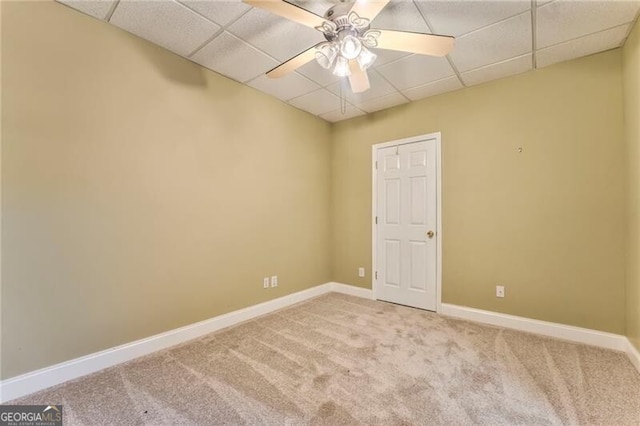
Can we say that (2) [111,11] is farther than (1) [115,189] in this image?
No

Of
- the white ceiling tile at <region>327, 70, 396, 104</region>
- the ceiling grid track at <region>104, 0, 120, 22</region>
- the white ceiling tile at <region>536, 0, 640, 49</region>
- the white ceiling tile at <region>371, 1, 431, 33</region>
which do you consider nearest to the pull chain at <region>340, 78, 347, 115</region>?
the white ceiling tile at <region>327, 70, 396, 104</region>

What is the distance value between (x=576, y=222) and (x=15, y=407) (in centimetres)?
440

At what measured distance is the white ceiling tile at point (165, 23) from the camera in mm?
1934

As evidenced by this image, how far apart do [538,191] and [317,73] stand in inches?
98.4

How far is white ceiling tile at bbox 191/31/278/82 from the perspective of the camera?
2.31 metres

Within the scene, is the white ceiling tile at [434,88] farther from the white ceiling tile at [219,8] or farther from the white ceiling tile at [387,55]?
the white ceiling tile at [219,8]

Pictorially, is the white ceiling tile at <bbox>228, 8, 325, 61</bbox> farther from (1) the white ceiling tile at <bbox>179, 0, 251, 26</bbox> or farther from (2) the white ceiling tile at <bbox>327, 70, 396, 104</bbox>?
(2) the white ceiling tile at <bbox>327, 70, 396, 104</bbox>


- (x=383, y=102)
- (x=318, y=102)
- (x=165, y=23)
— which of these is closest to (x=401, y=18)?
(x=383, y=102)

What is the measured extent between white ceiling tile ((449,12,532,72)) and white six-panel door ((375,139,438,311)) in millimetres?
963

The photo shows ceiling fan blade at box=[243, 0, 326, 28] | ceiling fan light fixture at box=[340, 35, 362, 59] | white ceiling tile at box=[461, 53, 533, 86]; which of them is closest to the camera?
ceiling fan blade at box=[243, 0, 326, 28]

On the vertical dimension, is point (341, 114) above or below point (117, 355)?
above

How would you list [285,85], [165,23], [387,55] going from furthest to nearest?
[285,85], [387,55], [165,23]

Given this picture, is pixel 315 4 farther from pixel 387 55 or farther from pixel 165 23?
pixel 165 23

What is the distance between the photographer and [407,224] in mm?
3529
